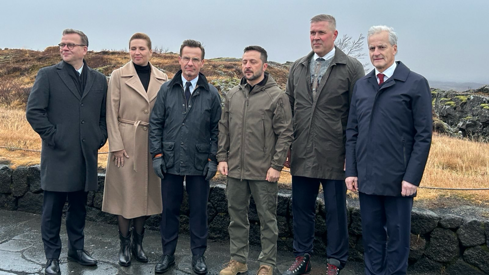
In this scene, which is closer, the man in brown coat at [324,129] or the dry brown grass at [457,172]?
the man in brown coat at [324,129]

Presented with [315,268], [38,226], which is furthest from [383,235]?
[38,226]

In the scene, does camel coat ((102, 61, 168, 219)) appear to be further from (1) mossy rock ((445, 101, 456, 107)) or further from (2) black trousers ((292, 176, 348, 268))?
(1) mossy rock ((445, 101, 456, 107))

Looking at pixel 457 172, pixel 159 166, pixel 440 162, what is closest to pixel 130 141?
pixel 159 166

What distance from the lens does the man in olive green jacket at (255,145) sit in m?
3.62

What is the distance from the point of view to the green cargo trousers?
369cm

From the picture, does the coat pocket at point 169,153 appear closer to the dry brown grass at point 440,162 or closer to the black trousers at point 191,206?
the black trousers at point 191,206

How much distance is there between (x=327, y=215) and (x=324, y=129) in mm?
751

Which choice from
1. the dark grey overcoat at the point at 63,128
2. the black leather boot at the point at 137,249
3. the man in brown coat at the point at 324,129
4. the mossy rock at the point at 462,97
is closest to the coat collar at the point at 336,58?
the man in brown coat at the point at 324,129

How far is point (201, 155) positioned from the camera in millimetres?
3771

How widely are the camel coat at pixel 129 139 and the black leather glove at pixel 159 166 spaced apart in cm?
34

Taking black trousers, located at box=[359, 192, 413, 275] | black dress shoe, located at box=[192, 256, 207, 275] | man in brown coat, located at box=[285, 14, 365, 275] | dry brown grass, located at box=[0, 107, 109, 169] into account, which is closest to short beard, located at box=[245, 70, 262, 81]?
man in brown coat, located at box=[285, 14, 365, 275]

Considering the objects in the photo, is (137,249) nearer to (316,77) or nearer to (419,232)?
(316,77)

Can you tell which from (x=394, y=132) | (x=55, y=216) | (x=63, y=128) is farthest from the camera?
(x=55, y=216)

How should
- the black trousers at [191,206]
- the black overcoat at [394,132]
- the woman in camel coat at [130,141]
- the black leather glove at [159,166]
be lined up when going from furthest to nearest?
1. the woman in camel coat at [130,141]
2. the black trousers at [191,206]
3. the black leather glove at [159,166]
4. the black overcoat at [394,132]
